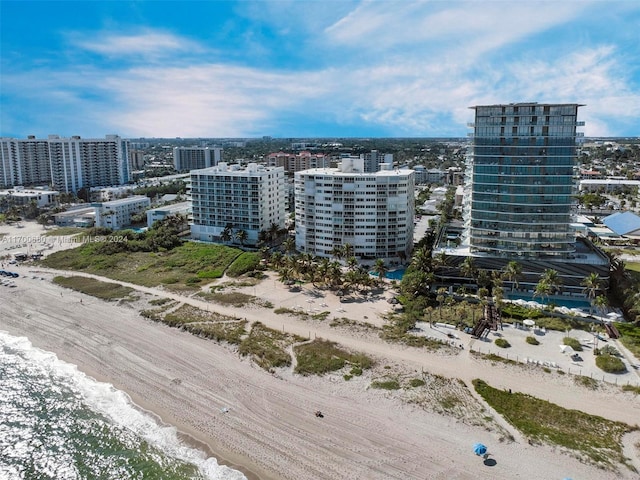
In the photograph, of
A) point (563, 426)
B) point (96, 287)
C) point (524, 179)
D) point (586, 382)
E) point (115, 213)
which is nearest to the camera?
point (563, 426)

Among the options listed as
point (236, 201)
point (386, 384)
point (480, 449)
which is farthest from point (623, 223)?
point (480, 449)

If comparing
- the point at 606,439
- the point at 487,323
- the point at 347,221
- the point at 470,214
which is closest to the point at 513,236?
the point at 470,214

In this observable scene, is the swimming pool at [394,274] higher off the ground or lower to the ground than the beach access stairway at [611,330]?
higher

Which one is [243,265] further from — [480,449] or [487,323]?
[480,449]

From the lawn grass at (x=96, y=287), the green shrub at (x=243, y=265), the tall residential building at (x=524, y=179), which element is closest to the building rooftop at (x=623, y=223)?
the tall residential building at (x=524, y=179)

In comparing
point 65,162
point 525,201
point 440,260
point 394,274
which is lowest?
point 394,274

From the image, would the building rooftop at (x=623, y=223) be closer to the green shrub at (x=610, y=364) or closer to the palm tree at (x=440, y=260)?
the palm tree at (x=440, y=260)

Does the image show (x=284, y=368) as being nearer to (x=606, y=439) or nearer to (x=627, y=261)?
(x=606, y=439)
